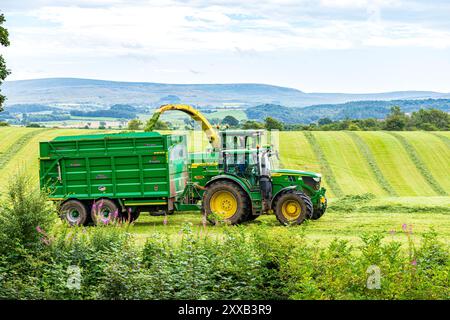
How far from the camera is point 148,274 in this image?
13.3 meters

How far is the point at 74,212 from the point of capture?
72.5ft

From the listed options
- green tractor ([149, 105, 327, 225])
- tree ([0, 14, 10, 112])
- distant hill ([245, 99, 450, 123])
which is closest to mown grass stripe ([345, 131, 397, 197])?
green tractor ([149, 105, 327, 225])

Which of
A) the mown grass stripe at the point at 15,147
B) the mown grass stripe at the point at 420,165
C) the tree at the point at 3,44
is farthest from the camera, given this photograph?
the mown grass stripe at the point at 15,147

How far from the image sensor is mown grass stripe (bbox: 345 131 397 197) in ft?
145

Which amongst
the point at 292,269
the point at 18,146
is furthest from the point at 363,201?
the point at 18,146

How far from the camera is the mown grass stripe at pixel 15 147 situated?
4678 centimetres

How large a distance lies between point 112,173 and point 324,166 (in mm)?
28501

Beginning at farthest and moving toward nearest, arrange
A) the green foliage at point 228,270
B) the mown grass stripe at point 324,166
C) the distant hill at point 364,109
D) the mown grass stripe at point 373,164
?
the distant hill at point 364,109 → the mown grass stripe at point 373,164 → the mown grass stripe at point 324,166 → the green foliage at point 228,270

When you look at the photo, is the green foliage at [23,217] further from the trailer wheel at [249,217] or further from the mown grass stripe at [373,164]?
the mown grass stripe at [373,164]

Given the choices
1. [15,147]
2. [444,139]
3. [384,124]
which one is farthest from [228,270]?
[384,124]

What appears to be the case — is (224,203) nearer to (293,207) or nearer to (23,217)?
(293,207)

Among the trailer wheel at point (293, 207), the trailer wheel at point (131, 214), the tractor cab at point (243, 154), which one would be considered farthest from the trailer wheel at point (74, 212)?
the trailer wheel at point (293, 207)

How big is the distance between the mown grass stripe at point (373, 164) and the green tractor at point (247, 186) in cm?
2183
